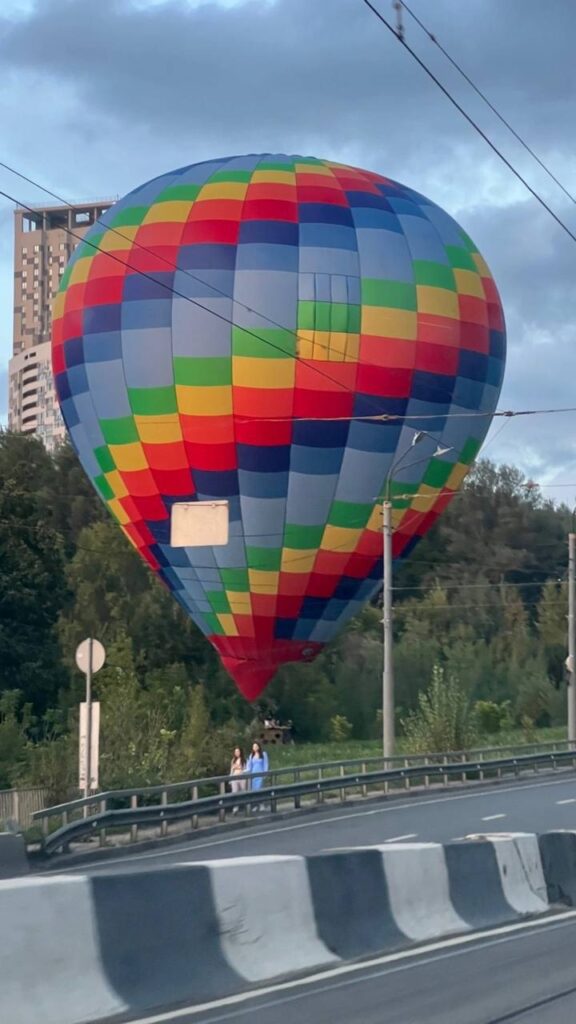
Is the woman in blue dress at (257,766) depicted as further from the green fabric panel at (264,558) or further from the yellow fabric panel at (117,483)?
the yellow fabric panel at (117,483)

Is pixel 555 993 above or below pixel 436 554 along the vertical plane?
below

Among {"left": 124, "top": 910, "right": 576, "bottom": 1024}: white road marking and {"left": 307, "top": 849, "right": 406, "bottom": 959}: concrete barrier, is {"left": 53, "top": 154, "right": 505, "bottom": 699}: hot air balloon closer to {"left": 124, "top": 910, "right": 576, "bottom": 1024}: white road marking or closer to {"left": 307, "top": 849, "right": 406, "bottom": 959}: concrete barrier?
{"left": 124, "top": 910, "right": 576, "bottom": 1024}: white road marking

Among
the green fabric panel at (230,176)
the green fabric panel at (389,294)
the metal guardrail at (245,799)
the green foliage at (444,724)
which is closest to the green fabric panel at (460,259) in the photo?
the green fabric panel at (389,294)

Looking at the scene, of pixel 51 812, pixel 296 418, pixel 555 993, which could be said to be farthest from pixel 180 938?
pixel 296 418

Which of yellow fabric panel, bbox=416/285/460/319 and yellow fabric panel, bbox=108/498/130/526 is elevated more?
yellow fabric panel, bbox=416/285/460/319

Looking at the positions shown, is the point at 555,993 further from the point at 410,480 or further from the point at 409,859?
the point at 410,480

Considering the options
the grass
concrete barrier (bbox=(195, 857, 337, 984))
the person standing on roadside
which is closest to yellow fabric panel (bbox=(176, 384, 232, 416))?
the person standing on roadside
